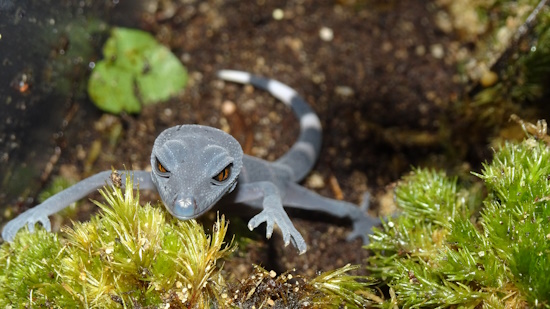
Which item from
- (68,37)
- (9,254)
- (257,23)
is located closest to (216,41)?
(257,23)

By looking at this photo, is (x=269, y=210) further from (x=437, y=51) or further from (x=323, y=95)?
(x=437, y=51)

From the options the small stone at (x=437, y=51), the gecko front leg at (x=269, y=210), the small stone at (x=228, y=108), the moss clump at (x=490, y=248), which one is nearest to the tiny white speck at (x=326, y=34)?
the small stone at (x=437, y=51)

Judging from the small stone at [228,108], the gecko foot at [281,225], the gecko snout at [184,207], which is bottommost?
the small stone at [228,108]

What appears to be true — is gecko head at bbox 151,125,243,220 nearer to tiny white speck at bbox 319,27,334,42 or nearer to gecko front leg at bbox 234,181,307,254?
gecko front leg at bbox 234,181,307,254

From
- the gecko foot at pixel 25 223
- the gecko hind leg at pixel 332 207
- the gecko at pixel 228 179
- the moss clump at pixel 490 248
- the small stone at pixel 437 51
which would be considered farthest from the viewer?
the small stone at pixel 437 51

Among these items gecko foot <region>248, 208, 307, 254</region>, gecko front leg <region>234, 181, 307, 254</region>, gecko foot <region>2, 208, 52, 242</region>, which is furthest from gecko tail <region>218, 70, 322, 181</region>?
gecko foot <region>2, 208, 52, 242</region>

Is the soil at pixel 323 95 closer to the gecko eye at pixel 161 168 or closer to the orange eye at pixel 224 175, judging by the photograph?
the orange eye at pixel 224 175
